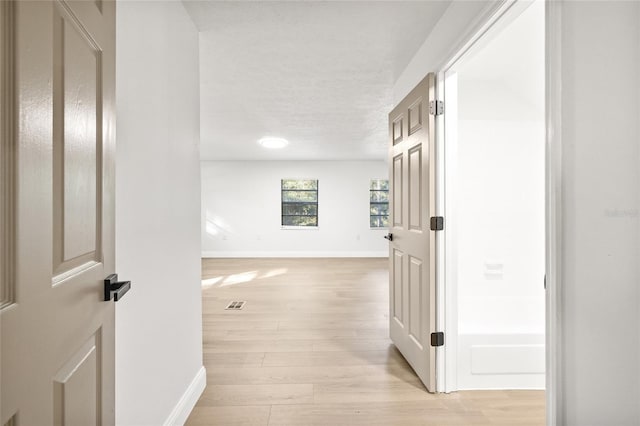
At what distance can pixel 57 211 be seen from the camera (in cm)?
70

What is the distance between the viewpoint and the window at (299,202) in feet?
27.3

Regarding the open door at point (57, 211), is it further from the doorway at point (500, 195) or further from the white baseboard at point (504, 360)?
the doorway at point (500, 195)

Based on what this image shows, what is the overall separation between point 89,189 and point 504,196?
2.70 metres

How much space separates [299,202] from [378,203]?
2.05 meters

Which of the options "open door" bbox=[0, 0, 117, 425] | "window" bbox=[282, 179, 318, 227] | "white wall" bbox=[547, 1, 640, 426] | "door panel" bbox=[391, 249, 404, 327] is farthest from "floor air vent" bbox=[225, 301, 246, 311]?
"window" bbox=[282, 179, 318, 227]

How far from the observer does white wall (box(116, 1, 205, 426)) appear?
125cm

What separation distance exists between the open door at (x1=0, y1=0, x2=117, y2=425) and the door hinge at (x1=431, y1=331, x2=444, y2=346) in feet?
5.72

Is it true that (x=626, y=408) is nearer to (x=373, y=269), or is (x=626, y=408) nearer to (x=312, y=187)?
(x=373, y=269)

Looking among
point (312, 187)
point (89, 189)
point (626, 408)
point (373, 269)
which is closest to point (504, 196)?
point (626, 408)

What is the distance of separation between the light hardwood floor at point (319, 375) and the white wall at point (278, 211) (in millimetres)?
3847

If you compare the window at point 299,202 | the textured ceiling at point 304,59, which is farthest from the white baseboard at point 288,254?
the textured ceiling at point 304,59

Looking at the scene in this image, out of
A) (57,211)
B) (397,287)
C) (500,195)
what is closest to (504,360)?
(397,287)

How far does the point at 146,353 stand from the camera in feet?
4.59

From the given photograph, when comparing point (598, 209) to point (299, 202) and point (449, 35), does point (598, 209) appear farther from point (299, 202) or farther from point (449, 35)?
point (299, 202)
